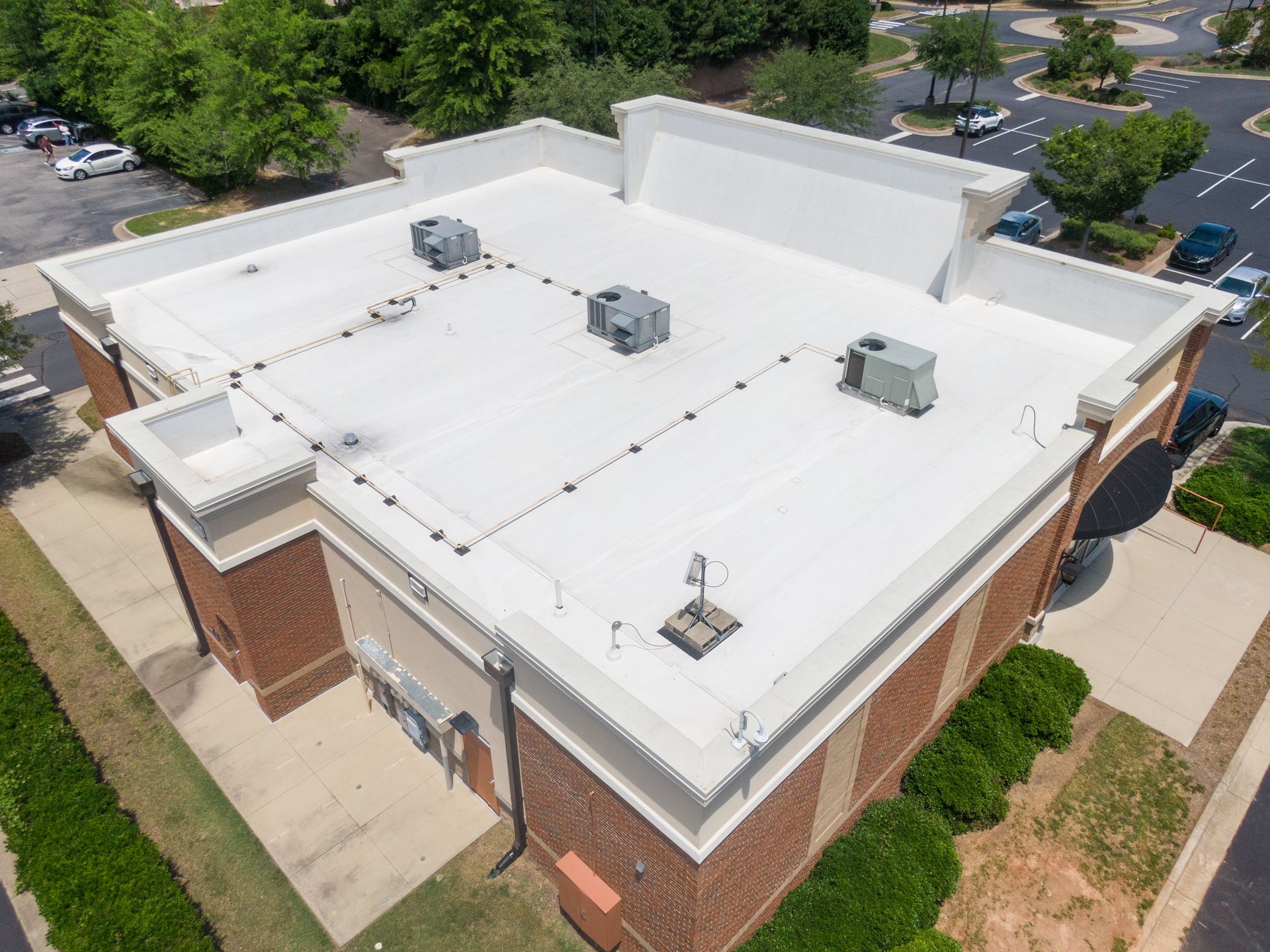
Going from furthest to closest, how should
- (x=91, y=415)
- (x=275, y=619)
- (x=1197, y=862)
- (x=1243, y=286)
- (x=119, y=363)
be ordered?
(x=1243, y=286) → (x=91, y=415) → (x=119, y=363) → (x=275, y=619) → (x=1197, y=862)

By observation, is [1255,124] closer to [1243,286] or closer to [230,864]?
[1243,286]

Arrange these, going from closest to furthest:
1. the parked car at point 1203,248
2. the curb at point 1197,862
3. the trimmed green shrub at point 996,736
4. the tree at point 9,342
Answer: the curb at point 1197,862, the trimmed green shrub at point 996,736, the tree at point 9,342, the parked car at point 1203,248

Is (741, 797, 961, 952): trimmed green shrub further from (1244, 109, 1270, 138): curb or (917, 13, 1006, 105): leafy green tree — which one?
(1244, 109, 1270, 138): curb

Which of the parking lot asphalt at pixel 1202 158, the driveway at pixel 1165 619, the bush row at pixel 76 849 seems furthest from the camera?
the parking lot asphalt at pixel 1202 158

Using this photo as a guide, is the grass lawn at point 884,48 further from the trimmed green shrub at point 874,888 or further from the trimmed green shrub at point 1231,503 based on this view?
the trimmed green shrub at point 874,888

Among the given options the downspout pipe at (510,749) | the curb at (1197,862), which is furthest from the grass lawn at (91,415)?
the curb at (1197,862)

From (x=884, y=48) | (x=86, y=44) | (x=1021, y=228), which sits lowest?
(x=1021, y=228)

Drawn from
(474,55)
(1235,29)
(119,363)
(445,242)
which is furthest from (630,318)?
(1235,29)
